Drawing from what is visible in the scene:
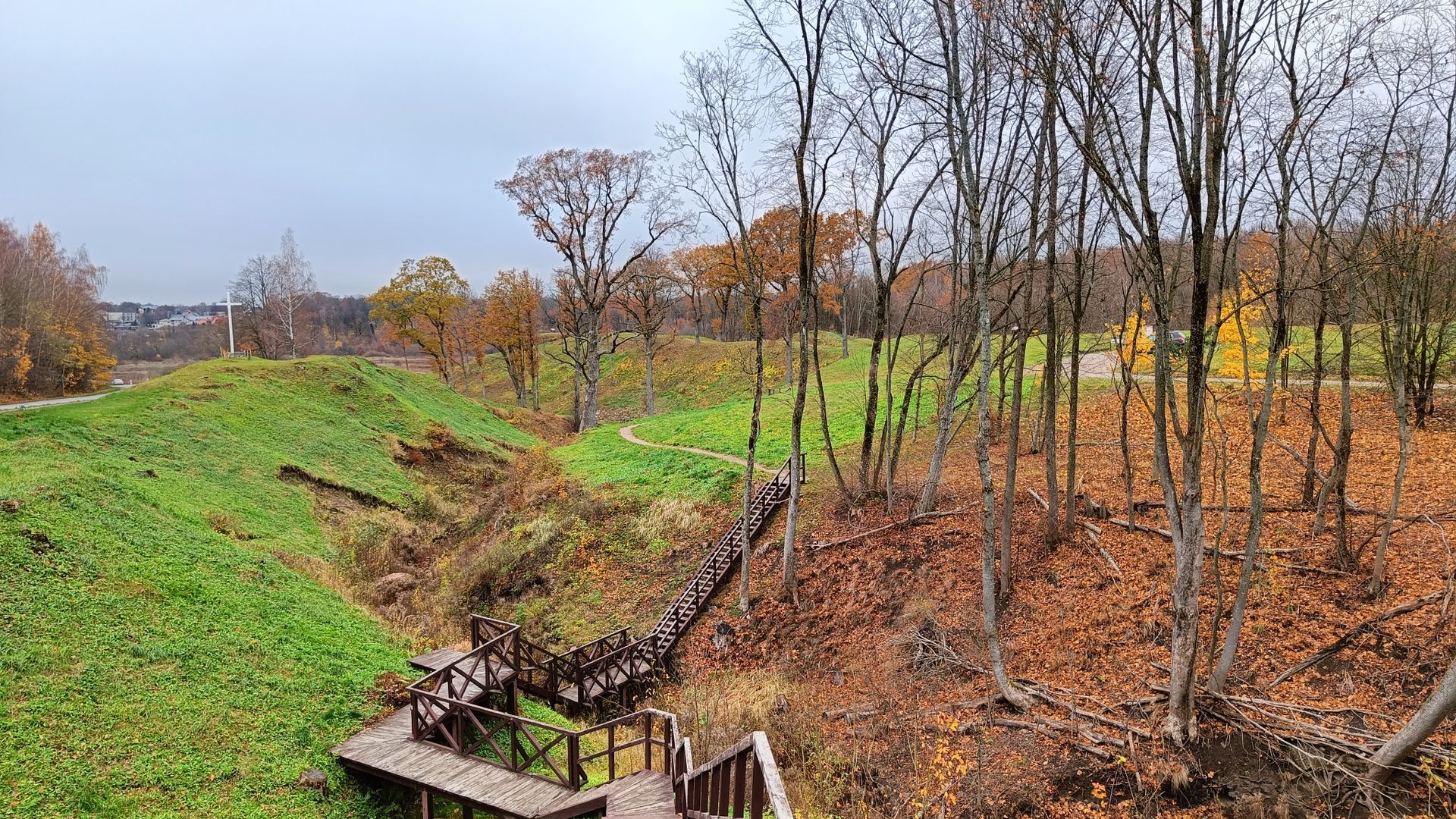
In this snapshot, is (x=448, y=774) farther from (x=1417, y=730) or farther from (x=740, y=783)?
(x=1417, y=730)

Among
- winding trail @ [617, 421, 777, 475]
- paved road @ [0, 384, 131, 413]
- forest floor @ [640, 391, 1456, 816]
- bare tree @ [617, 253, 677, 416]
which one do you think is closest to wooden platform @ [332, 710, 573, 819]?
forest floor @ [640, 391, 1456, 816]

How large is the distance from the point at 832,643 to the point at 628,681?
13.4ft

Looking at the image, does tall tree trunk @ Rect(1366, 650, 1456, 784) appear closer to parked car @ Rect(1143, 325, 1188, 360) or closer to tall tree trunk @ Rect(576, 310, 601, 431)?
parked car @ Rect(1143, 325, 1188, 360)

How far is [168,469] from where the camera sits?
15875 mm

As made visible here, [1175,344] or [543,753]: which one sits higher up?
[1175,344]

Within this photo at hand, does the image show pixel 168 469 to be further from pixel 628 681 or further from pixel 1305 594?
pixel 1305 594

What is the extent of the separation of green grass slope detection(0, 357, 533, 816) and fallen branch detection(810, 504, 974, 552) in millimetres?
9214

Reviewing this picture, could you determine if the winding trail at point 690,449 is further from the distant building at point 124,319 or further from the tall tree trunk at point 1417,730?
the distant building at point 124,319

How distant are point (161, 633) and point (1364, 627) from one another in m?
17.1

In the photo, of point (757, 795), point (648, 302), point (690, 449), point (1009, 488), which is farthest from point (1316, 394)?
point (648, 302)

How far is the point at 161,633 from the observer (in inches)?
366

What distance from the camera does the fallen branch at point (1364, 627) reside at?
838cm

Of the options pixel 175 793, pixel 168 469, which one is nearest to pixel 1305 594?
pixel 175 793

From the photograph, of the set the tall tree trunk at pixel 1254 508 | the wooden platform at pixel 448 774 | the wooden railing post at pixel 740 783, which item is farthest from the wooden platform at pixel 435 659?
the tall tree trunk at pixel 1254 508
